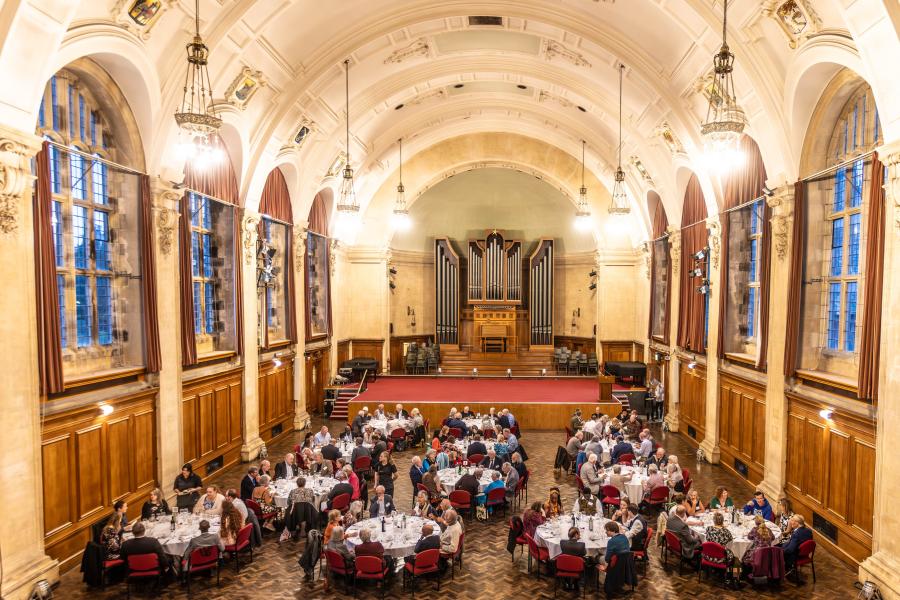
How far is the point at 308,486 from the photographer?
9930mm

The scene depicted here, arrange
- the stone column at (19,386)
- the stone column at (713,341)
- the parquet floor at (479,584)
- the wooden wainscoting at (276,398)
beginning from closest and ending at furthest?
the stone column at (19,386) < the parquet floor at (479,584) < the stone column at (713,341) < the wooden wainscoting at (276,398)

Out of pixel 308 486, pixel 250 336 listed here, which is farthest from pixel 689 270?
pixel 250 336

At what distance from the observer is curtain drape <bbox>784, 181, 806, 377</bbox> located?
9805 mm

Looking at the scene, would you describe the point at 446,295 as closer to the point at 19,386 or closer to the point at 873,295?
the point at 873,295

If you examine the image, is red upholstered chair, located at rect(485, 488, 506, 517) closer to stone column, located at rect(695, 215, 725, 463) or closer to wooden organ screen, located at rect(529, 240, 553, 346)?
stone column, located at rect(695, 215, 725, 463)

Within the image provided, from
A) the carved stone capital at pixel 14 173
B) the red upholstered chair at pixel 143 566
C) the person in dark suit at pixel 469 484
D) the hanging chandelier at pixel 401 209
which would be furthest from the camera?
the hanging chandelier at pixel 401 209

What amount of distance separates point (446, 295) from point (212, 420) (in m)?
14.4

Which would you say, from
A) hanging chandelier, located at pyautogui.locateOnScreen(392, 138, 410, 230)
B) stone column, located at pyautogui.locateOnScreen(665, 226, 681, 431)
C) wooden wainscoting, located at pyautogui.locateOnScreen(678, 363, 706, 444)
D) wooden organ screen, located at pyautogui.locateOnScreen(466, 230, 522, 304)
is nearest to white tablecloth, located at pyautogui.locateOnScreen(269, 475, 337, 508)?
wooden wainscoting, located at pyautogui.locateOnScreen(678, 363, 706, 444)

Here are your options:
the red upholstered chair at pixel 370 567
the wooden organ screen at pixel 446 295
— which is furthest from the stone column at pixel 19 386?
the wooden organ screen at pixel 446 295

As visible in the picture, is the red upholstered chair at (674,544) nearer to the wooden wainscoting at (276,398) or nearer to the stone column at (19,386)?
the stone column at (19,386)

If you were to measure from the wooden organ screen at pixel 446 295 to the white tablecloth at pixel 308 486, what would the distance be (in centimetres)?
1544

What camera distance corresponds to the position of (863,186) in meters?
8.68

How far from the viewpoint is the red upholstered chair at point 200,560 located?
24.8ft

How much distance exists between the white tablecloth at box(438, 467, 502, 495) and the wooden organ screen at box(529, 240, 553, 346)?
14717 mm
